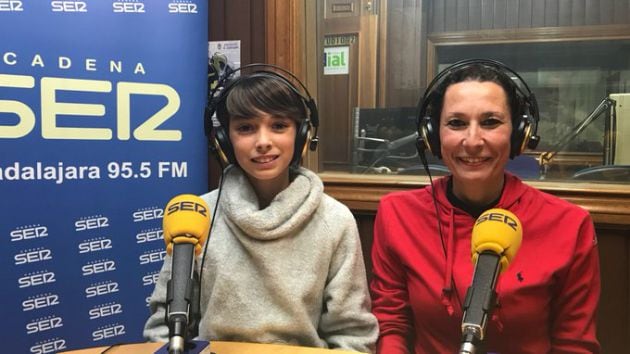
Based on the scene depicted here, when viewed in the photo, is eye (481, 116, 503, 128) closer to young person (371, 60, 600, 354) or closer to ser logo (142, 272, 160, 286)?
young person (371, 60, 600, 354)

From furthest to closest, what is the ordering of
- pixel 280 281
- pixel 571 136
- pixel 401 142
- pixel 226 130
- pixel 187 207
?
pixel 401 142, pixel 571 136, pixel 226 130, pixel 280 281, pixel 187 207

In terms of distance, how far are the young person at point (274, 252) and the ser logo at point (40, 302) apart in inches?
27.6

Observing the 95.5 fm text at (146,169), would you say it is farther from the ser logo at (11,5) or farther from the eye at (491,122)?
the eye at (491,122)

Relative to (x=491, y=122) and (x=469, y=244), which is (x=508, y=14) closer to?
(x=491, y=122)

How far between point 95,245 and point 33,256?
206 millimetres

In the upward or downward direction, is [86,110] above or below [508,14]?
below

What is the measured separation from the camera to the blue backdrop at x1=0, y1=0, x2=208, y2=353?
1885mm

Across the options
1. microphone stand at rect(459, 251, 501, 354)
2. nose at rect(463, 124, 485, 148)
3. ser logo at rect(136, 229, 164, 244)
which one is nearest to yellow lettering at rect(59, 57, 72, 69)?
ser logo at rect(136, 229, 164, 244)

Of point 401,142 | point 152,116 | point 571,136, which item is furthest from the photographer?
point 401,142

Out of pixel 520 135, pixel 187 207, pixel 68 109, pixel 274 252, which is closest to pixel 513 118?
pixel 520 135

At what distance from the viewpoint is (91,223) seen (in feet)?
6.71

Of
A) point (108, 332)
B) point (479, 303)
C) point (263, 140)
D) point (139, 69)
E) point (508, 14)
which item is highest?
point (508, 14)

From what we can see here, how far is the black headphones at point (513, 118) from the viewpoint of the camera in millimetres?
1362

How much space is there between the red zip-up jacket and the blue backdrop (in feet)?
3.49
